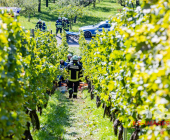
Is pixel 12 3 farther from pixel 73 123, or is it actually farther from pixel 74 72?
pixel 73 123

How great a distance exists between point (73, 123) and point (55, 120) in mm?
638

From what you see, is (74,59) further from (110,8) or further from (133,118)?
(110,8)

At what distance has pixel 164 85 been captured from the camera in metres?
2.49

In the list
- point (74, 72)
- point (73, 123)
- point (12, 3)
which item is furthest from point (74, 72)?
point (12, 3)

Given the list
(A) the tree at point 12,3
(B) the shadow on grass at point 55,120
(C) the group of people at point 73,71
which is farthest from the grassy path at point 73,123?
(A) the tree at point 12,3

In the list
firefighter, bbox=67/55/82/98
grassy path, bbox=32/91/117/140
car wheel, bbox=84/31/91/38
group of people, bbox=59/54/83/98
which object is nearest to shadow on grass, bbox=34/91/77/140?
grassy path, bbox=32/91/117/140

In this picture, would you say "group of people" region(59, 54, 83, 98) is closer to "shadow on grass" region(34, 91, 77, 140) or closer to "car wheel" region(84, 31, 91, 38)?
"shadow on grass" region(34, 91, 77, 140)

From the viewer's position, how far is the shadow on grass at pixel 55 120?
7.79m

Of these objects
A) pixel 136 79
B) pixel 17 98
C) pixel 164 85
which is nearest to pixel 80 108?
pixel 17 98

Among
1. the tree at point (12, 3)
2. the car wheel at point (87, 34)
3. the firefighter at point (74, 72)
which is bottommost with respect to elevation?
the car wheel at point (87, 34)

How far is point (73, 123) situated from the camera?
9445 mm

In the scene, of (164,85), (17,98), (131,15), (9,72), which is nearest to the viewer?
(164,85)

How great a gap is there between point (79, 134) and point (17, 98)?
14.7 ft

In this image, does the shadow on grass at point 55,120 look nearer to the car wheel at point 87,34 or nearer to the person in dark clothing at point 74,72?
the person in dark clothing at point 74,72
